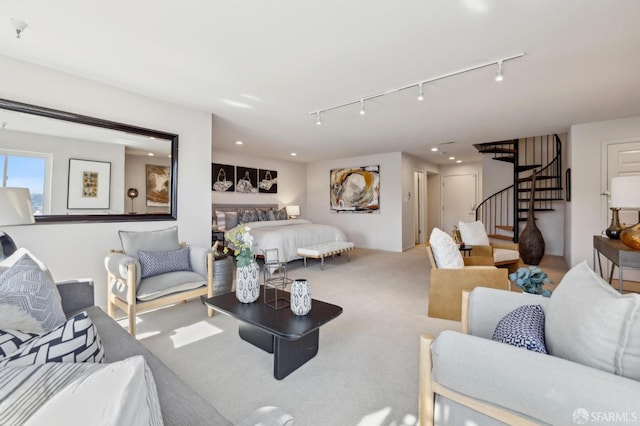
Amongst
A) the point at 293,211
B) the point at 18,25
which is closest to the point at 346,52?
the point at 18,25

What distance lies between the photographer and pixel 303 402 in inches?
63.9

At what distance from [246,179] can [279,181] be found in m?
1.08

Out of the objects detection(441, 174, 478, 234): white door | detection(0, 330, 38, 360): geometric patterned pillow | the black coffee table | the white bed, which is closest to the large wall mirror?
the white bed

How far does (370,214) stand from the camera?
23.8 ft

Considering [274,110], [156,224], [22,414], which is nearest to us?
[22,414]

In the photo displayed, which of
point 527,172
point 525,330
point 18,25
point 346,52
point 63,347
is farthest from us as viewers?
point 527,172

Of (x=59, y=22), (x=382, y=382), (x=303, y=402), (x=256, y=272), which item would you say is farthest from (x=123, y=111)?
(x=382, y=382)

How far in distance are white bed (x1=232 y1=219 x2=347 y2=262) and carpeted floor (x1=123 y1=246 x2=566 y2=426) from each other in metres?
1.54

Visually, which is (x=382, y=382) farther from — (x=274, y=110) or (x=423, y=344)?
(x=274, y=110)

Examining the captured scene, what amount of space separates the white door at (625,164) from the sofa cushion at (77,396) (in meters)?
6.06

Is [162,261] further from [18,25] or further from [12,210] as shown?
[18,25]

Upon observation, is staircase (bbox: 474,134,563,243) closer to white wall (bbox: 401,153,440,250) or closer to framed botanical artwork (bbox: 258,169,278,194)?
white wall (bbox: 401,153,440,250)

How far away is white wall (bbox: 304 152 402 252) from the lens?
6.79m

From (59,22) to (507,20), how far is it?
3.21 meters
